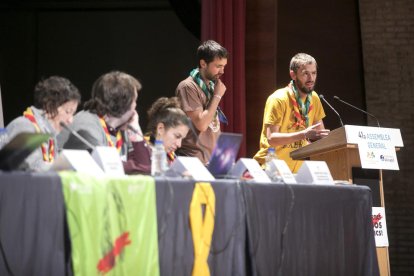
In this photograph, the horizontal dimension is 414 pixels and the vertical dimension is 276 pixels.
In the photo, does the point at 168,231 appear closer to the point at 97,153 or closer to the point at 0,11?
the point at 97,153

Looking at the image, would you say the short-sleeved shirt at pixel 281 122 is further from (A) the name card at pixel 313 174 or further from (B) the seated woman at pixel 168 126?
(B) the seated woman at pixel 168 126

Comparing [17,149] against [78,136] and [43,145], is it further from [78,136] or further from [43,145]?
[43,145]

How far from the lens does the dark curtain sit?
22.2 ft

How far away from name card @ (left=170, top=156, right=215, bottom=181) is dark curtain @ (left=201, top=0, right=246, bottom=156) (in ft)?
10.9

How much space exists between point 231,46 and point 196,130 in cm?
236

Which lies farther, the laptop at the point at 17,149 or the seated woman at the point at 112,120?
the seated woman at the point at 112,120

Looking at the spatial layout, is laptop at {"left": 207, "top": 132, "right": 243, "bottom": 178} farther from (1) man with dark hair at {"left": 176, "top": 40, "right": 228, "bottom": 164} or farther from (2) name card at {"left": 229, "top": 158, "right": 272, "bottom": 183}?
(1) man with dark hair at {"left": 176, "top": 40, "right": 228, "bottom": 164}

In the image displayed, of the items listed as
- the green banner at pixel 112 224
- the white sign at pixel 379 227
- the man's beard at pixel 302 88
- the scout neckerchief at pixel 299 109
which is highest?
the man's beard at pixel 302 88

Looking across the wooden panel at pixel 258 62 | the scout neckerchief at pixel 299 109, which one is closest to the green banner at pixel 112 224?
the scout neckerchief at pixel 299 109

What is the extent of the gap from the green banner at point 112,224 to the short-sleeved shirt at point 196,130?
1.51 m

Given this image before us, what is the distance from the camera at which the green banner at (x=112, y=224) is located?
9.05 ft

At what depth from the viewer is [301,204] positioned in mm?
Result: 3707

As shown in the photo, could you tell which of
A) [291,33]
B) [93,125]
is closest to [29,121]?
[93,125]

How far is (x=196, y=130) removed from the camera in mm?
4641
